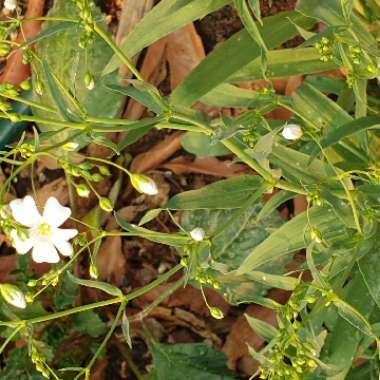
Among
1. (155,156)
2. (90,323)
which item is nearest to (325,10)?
(155,156)

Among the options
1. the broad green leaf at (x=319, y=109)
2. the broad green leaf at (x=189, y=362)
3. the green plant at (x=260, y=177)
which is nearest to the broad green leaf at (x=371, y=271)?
the green plant at (x=260, y=177)

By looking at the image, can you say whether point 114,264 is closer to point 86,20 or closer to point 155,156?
point 155,156

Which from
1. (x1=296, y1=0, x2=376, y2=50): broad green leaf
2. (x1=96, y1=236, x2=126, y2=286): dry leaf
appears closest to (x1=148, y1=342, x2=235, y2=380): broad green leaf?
(x1=96, y1=236, x2=126, y2=286): dry leaf

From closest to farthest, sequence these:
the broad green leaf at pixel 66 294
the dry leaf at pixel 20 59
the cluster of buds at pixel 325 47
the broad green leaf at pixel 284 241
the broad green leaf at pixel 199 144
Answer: the cluster of buds at pixel 325 47
the broad green leaf at pixel 284 241
the broad green leaf at pixel 199 144
the broad green leaf at pixel 66 294
the dry leaf at pixel 20 59

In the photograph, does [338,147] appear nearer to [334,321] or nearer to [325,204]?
[325,204]

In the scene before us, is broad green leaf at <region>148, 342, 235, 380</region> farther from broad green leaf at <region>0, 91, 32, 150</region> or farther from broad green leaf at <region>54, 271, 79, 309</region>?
broad green leaf at <region>0, 91, 32, 150</region>

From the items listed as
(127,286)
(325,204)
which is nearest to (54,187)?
(127,286)

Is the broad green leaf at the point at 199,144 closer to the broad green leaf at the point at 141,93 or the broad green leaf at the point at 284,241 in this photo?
the broad green leaf at the point at 284,241
